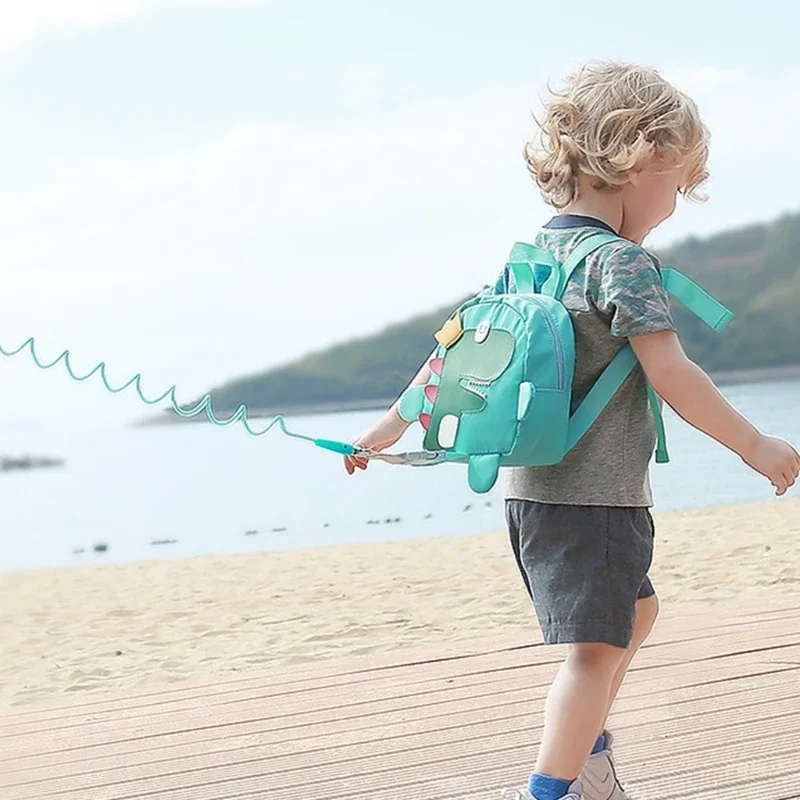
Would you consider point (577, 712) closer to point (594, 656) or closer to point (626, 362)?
point (594, 656)

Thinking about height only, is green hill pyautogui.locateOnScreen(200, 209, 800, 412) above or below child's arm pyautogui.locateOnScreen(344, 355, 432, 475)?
above

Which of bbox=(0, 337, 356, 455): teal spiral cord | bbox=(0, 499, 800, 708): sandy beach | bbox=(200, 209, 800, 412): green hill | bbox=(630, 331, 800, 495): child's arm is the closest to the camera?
bbox=(630, 331, 800, 495): child's arm

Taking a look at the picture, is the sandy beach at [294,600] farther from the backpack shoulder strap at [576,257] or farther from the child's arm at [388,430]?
the backpack shoulder strap at [576,257]

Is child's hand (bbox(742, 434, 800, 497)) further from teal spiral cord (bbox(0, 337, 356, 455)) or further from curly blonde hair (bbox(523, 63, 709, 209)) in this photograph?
teal spiral cord (bbox(0, 337, 356, 455))

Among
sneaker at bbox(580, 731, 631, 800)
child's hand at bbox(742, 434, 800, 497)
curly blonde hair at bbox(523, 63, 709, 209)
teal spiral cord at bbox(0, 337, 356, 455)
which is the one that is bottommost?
sneaker at bbox(580, 731, 631, 800)

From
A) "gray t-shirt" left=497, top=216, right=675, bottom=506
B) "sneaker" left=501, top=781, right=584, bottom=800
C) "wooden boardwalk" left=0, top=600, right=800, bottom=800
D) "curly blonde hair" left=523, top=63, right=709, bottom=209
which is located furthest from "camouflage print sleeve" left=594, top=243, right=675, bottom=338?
"wooden boardwalk" left=0, top=600, right=800, bottom=800

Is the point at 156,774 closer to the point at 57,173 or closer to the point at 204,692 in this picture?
the point at 204,692

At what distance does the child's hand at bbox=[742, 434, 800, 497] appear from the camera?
1.48 m

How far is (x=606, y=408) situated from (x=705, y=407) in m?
0.13

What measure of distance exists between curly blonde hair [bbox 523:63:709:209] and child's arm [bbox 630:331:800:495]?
0.23m

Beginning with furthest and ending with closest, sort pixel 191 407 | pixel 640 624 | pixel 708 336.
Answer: pixel 708 336 < pixel 191 407 < pixel 640 624

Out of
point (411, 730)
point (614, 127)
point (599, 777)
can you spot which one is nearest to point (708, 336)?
point (411, 730)

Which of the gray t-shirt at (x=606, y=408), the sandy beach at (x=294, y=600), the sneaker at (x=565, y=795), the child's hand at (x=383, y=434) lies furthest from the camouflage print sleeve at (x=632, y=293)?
the sandy beach at (x=294, y=600)

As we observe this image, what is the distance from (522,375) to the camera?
150 centimetres
